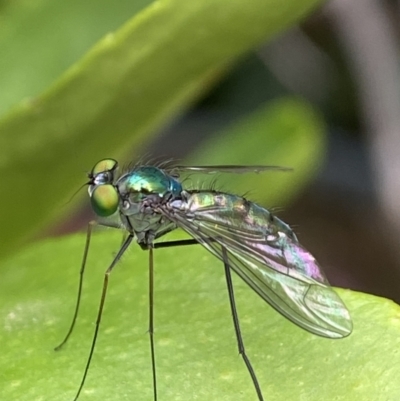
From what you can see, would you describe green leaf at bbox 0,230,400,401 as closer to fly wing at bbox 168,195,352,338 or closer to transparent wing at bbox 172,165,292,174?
fly wing at bbox 168,195,352,338

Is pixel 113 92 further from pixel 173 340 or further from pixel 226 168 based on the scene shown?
pixel 226 168

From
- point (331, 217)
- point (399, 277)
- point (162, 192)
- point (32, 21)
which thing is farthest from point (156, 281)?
point (331, 217)

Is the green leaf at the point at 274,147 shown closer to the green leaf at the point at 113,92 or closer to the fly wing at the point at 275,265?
the fly wing at the point at 275,265

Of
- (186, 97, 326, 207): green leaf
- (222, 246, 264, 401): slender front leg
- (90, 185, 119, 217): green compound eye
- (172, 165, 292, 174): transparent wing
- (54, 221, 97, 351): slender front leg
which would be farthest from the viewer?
(186, 97, 326, 207): green leaf

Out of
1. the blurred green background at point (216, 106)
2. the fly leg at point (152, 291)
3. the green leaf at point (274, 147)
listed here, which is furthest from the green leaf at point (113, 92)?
the green leaf at point (274, 147)

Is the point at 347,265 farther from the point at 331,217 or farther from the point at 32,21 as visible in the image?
the point at 32,21

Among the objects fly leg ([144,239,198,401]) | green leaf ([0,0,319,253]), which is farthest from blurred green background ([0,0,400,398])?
fly leg ([144,239,198,401])

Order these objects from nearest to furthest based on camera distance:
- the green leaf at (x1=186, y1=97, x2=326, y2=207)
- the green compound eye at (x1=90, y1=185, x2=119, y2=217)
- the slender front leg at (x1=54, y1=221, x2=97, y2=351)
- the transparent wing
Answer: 1. the slender front leg at (x1=54, y1=221, x2=97, y2=351)
2. the green compound eye at (x1=90, y1=185, x2=119, y2=217)
3. the transparent wing
4. the green leaf at (x1=186, y1=97, x2=326, y2=207)
